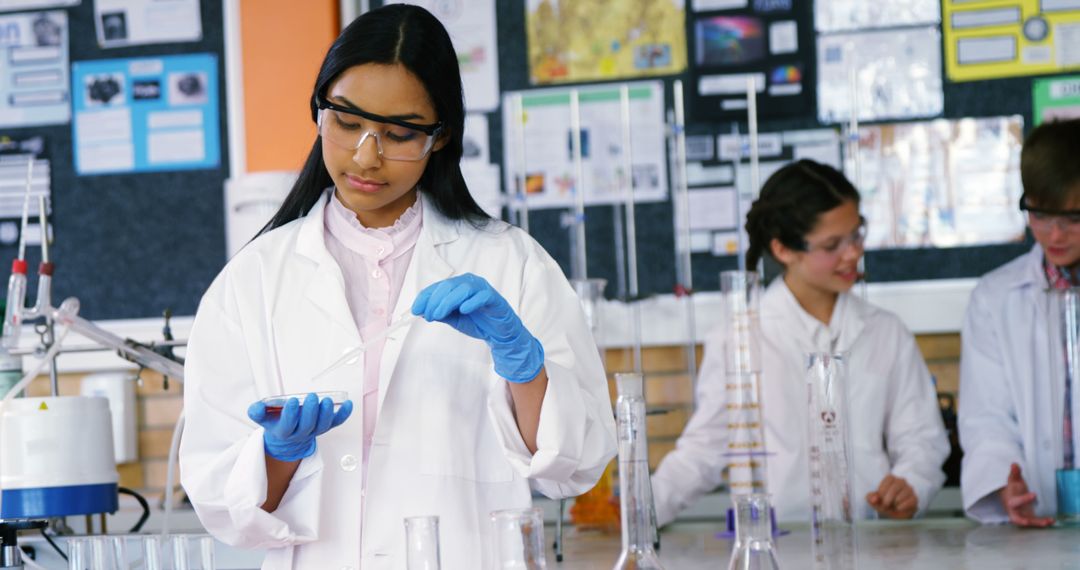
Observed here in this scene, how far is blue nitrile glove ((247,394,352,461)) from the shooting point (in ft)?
5.01

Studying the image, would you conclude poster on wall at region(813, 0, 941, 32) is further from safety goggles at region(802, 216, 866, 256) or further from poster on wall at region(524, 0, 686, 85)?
safety goggles at region(802, 216, 866, 256)

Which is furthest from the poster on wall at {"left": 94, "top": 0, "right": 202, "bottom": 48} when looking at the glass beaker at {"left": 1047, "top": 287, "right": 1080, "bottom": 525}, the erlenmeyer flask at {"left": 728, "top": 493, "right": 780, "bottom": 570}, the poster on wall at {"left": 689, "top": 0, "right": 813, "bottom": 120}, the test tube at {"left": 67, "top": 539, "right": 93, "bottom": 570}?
the erlenmeyer flask at {"left": 728, "top": 493, "right": 780, "bottom": 570}

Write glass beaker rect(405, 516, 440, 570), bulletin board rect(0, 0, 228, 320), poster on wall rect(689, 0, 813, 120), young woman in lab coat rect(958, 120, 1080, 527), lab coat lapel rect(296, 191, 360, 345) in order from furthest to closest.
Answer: bulletin board rect(0, 0, 228, 320) < poster on wall rect(689, 0, 813, 120) < young woman in lab coat rect(958, 120, 1080, 527) < lab coat lapel rect(296, 191, 360, 345) < glass beaker rect(405, 516, 440, 570)

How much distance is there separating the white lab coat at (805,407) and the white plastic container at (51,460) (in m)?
1.17

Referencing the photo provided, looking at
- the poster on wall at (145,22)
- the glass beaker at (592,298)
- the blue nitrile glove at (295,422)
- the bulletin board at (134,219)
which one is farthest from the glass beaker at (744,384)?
the poster on wall at (145,22)

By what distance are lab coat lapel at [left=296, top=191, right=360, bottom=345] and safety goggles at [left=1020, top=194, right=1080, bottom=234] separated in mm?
1533

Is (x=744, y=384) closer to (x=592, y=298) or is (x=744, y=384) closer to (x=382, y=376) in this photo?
(x=592, y=298)

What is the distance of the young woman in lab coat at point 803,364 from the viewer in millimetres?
2914

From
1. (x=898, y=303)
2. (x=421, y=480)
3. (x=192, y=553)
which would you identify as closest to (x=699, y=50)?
(x=898, y=303)

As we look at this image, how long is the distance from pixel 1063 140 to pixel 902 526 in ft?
2.95

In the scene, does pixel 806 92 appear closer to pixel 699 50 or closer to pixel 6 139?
pixel 699 50

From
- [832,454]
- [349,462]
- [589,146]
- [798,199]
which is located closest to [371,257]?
[349,462]

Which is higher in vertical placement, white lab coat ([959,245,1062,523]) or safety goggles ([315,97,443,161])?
safety goggles ([315,97,443,161])

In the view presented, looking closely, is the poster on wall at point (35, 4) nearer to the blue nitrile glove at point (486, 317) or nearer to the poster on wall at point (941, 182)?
the poster on wall at point (941, 182)
